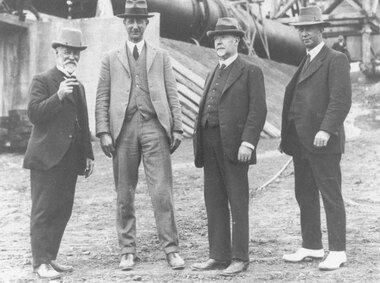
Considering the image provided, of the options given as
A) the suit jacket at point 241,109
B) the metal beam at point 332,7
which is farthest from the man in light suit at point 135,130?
the metal beam at point 332,7

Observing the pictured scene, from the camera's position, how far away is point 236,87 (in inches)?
217

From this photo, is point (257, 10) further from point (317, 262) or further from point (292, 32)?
point (317, 262)

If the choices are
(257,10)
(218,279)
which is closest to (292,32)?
(257,10)

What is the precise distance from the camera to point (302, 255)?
575 cm

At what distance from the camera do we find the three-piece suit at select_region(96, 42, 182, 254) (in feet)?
18.7

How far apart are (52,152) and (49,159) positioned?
6 cm

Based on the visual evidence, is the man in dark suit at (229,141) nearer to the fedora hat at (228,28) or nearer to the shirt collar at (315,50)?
the fedora hat at (228,28)

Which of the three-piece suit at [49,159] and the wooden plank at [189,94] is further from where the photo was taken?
the wooden plank at [189,94]

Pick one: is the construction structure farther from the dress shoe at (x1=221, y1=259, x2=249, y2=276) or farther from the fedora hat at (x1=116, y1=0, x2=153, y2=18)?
the dress shoe at (x1=221, y1=259, x2=249, y2=276)

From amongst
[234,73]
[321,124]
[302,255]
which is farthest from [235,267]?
[234,73]

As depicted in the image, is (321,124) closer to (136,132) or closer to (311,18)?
(311,18)

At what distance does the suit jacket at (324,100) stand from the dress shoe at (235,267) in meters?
1.05

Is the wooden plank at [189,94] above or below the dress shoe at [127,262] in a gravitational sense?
above

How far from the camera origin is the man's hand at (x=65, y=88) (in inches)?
211
